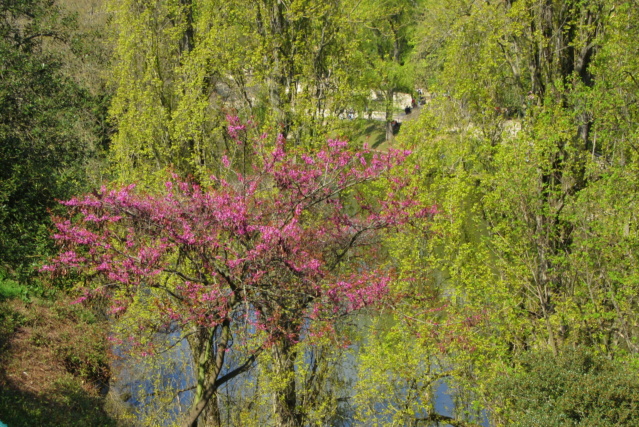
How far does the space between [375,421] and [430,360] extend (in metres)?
2.08

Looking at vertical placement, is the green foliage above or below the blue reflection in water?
above

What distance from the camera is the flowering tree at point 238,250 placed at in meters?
11.1

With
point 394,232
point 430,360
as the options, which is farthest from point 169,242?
point 430,360

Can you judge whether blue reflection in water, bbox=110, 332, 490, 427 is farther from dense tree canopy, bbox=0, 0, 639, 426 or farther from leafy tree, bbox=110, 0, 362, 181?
leafy tree, bbox=110, 0, 362, 181

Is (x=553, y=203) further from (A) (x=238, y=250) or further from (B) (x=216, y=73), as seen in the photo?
(B) (x=216, y=73)

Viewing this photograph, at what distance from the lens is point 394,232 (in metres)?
16.4

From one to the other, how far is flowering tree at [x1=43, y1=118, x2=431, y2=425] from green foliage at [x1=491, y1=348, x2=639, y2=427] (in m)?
3.20

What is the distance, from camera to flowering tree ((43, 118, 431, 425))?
11.1 metres

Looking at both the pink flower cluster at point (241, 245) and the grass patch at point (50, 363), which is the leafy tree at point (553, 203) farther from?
the grass patch at point (50, 363)

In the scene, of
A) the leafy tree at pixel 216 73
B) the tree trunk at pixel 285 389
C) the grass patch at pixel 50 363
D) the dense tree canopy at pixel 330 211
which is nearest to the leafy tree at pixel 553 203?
the dense tree canopy at pixel 330 211

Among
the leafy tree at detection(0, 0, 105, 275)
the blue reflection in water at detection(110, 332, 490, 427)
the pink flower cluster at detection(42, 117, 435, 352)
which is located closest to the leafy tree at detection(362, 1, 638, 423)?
the pink flower cluster at detection(42, 117, 435, 352)

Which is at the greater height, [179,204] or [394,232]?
[179,204]

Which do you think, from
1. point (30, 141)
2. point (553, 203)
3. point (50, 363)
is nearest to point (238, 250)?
point (30, 141)

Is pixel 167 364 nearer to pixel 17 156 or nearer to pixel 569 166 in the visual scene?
pixel 17 156
